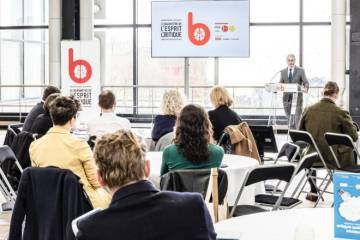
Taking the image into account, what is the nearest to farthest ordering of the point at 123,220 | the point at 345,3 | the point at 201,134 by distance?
the point at 123,220 → the point at 201,134 → the point at 345,3

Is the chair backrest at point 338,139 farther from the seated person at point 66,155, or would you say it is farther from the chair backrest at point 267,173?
the seated person at point 66,155

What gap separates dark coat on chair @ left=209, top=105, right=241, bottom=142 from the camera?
19.6ft

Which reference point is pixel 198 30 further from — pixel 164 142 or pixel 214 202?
pixel 214 202

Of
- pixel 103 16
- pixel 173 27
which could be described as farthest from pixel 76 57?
pixel 103 16

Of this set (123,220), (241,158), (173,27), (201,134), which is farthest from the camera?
(173,27)

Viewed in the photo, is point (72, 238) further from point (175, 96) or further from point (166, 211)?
point (175, 96)

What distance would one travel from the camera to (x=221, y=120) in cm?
599

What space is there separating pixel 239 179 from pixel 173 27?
22.4 ft

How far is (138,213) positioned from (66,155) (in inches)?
76.2

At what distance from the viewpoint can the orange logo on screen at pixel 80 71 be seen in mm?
10305

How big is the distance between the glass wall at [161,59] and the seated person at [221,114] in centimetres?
623

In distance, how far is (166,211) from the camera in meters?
2.09

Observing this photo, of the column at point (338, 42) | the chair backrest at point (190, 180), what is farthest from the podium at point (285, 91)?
the chair backrest at point (190, 180)

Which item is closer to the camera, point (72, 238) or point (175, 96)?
point (72, 238)
